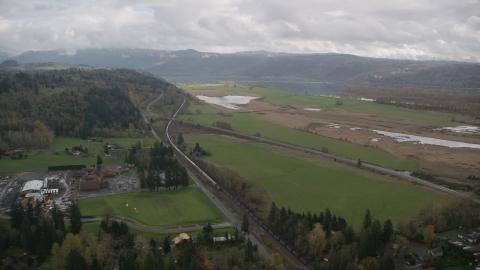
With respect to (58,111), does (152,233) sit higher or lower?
lower

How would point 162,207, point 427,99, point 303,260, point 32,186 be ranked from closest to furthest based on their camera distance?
point 303,260 < point 162,207 < point 32,186 < point 427,99

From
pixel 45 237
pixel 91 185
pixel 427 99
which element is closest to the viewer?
pixel 45 237

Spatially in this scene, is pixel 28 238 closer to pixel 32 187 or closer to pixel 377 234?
pixel 32 187

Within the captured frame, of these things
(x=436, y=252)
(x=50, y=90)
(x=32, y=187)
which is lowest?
(x=32, y=187)

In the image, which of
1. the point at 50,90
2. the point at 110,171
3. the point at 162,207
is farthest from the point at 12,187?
the point at 50,90

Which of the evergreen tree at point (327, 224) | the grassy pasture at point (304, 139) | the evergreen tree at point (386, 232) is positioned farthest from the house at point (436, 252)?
the grassy pasture at point (304, 139)

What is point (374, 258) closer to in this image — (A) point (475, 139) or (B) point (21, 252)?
(B) point (21, 252)

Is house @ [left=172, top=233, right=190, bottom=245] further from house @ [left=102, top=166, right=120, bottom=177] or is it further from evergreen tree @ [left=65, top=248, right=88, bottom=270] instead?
house @ [left=102, top=166, right=120, bottom=177]
